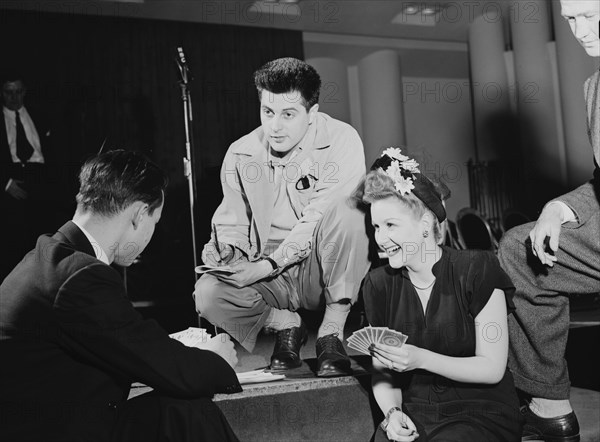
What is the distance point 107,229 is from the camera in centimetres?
168

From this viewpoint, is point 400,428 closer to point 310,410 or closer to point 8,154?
point 310,410

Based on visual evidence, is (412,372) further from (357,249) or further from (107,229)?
(107,229)

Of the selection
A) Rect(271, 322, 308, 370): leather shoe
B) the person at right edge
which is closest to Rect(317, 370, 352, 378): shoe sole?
Rect(271, 322, 308, 370): leather shoe

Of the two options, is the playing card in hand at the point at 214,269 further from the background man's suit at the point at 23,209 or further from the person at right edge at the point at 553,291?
the background man's suit at the point at 23,209

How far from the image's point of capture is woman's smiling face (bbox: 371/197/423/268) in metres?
1.90

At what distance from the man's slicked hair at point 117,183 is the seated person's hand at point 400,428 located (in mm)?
917

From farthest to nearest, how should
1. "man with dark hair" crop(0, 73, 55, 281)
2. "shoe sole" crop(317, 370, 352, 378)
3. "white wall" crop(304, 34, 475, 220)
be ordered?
"white wall" crop(304, 34, 475, 220)
"man with dark hair" crop(0, 73, 55, 281)
"shoe sole" crop(317, 370, 352, 378)

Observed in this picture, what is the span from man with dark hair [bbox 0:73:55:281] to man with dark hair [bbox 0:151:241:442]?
336cm

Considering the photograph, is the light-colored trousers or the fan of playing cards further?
the light-colored trousers

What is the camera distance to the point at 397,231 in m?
1.92

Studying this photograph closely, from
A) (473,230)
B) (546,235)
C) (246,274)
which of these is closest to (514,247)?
(546,235)

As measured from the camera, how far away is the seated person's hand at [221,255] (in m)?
2.48

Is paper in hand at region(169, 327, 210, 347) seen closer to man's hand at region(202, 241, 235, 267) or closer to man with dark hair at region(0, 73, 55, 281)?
man's hand at region(202, 241, 235, 267)

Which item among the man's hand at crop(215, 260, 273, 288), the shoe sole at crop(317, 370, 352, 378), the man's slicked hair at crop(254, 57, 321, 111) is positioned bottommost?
the shoe sole at crop(317, 370, 352, 378)
